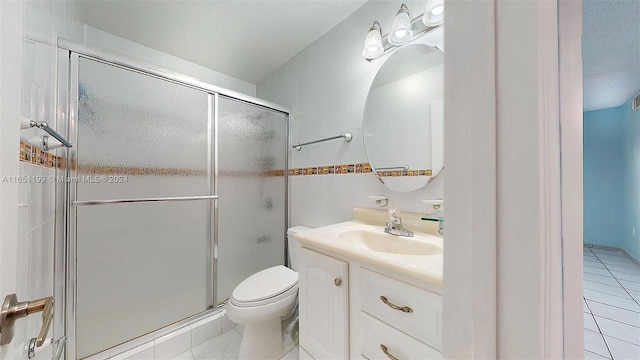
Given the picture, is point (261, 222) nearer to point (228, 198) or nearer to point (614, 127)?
point (228, 198)

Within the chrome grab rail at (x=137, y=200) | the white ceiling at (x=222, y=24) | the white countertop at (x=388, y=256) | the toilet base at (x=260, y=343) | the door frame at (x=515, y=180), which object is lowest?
the toilet base at (x=260, y=343)

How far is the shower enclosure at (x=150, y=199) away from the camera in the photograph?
1.17 m

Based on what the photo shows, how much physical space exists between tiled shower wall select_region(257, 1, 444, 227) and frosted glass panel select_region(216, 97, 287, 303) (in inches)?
6.3

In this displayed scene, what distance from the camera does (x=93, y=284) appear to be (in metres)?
1.21

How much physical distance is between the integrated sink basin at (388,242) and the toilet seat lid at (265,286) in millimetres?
499

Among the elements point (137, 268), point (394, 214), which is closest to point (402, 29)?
point (394, 214)

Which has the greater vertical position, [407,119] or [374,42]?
[374,42]

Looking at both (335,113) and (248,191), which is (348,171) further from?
(248,191)

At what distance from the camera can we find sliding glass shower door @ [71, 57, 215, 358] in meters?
1.19

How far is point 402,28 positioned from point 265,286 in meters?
1.66

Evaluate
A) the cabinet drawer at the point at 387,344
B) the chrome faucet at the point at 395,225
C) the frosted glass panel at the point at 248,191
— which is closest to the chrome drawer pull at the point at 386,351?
the cabinet drawer at the point at 387,344

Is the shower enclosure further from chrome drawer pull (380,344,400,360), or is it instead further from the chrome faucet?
chrome drawer pull (380,344,400,360)

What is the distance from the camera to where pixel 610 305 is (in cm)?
25

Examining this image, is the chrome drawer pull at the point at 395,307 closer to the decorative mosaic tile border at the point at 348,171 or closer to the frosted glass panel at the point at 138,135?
the decorative mosaic tile border at the point at 348,171
